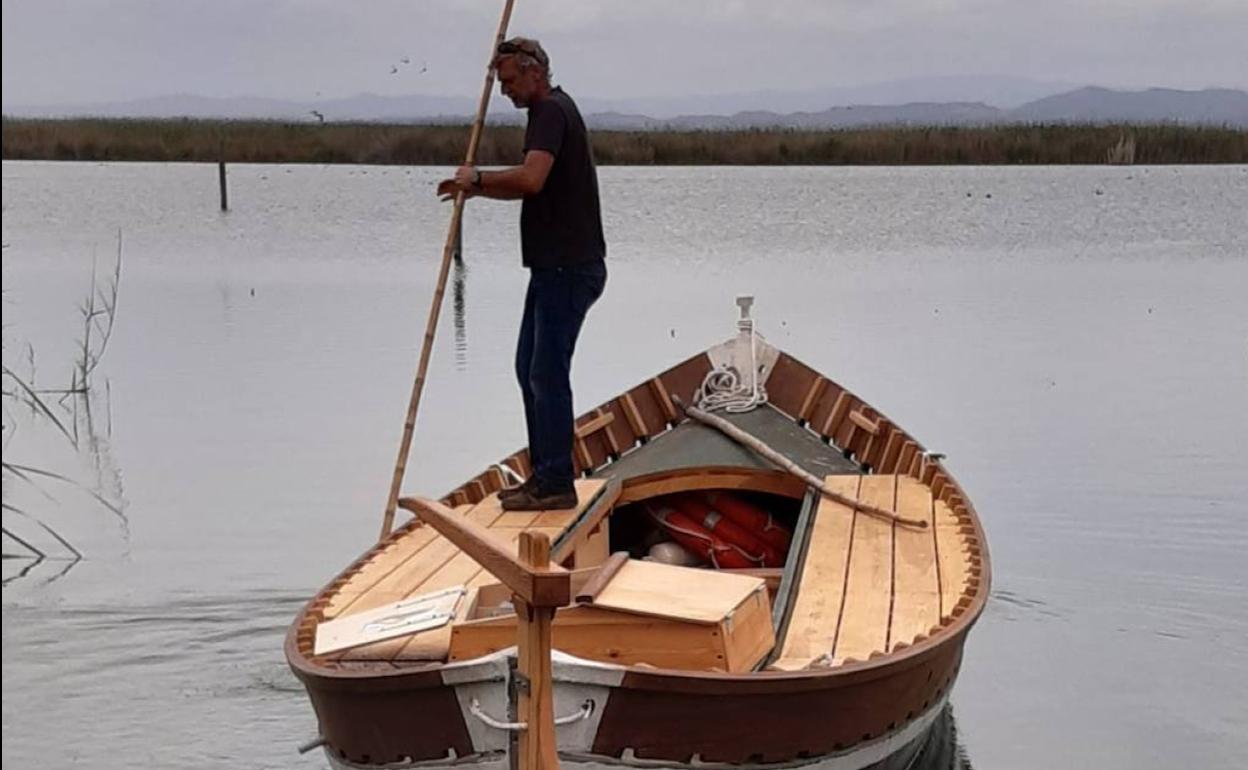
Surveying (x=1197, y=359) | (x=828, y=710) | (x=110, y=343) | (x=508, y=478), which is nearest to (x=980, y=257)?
(x=1197, y=359)

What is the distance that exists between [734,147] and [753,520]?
126 ft

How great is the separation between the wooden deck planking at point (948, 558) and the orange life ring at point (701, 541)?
85 centimetres

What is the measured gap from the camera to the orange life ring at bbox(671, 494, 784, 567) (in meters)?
7.87

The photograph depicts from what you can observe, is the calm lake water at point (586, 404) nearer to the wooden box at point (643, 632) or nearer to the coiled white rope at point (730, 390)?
the wooden box at point (643, 632)

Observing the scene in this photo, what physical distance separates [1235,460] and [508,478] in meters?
6.82

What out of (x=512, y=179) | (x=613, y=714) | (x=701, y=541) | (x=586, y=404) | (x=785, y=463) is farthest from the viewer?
(x=586, y=404)

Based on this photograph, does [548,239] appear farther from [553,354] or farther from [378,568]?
[378,568]

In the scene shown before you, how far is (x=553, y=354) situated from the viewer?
7.24 meters

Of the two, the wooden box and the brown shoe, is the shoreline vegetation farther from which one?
the wooden box

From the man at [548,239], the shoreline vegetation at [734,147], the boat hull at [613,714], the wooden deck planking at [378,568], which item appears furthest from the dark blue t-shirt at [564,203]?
Result: the shoreline vegetation at [734,147]

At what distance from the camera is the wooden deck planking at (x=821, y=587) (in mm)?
5391

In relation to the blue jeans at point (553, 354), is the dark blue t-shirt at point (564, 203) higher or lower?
higher

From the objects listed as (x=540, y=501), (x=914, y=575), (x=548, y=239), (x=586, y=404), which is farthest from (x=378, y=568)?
(x=586, y=404)

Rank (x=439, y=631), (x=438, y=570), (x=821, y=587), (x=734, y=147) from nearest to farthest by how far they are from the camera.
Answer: (x=439, y=631) → (x=821, y=587) → (x=438, y=570) → (x=734, y=147)
